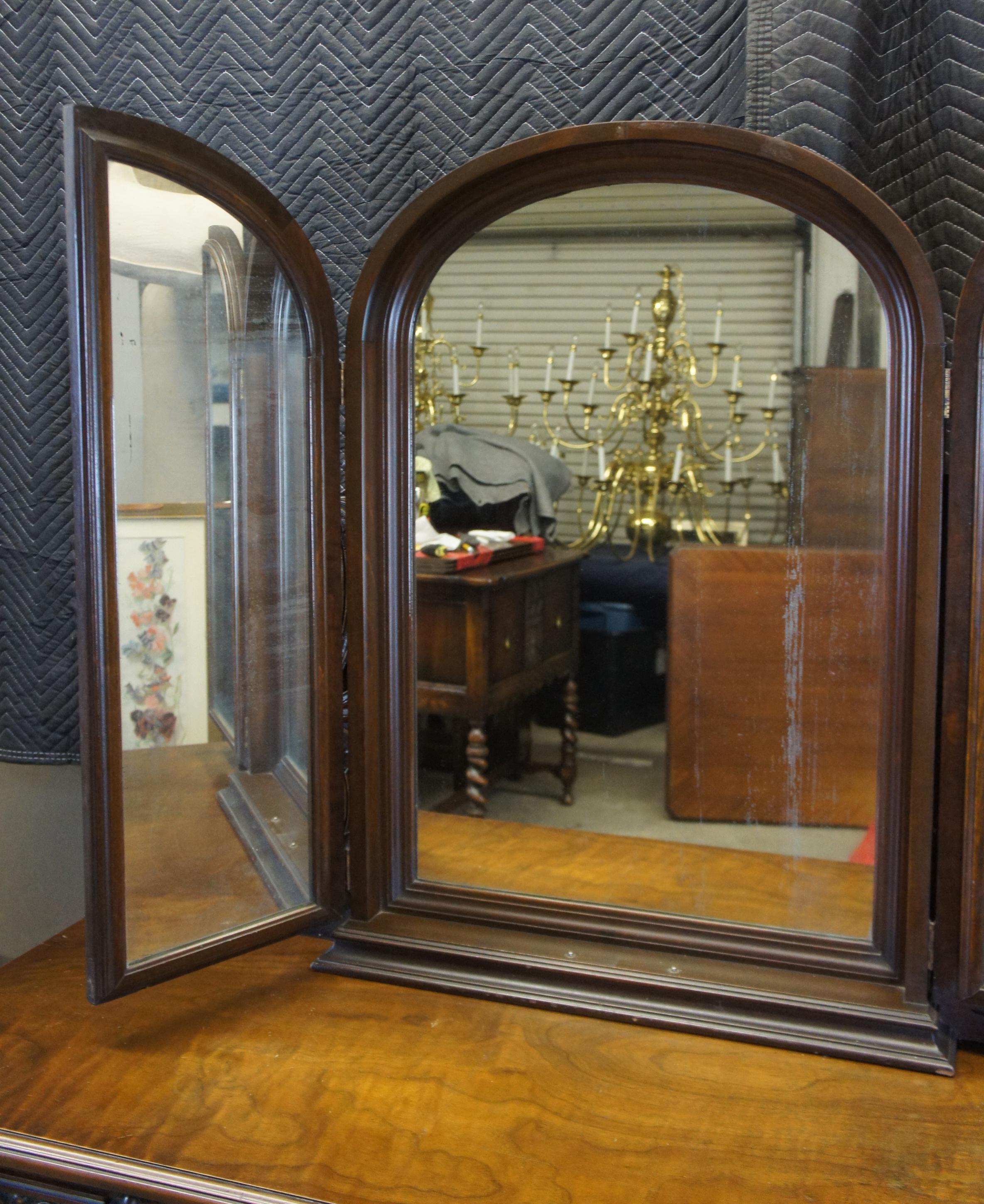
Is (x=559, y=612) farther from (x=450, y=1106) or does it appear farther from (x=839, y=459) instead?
(x=450, y=1106)

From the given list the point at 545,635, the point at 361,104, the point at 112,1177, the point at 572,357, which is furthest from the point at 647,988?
the point at 361,104

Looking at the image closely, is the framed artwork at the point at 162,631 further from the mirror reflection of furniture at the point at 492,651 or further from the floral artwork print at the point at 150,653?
the mirror reflection of furniture at the point at 492,651

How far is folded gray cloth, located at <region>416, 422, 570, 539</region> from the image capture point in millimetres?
935

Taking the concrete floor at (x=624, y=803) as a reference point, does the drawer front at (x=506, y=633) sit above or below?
above

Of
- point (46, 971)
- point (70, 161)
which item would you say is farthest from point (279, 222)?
point (46, 971)

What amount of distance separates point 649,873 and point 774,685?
0.20 meters

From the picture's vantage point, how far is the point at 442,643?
3.18 ft

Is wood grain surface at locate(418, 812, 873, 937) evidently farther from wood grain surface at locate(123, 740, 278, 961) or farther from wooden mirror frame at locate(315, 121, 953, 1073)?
wood grain surface at locate(123, 740, 278, 961)

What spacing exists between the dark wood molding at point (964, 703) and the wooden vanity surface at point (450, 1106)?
0.24 feet

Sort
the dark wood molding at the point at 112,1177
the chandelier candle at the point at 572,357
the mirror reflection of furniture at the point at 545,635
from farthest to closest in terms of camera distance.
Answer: the chandelier candle at the point at 572,357, the mirror reflection of furniture at the point at 545,635, the dark wood molding at the point at 112,1177

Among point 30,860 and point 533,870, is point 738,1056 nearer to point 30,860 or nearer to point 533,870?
point 533,870

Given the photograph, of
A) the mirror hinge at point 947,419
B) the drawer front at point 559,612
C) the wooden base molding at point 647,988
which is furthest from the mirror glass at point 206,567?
the mirror hinge at point 947,419

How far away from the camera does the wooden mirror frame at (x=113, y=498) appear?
752 millimetres

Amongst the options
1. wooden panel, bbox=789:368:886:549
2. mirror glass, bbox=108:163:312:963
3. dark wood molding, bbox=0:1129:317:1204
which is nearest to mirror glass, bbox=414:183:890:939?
wooden panel, bbox=789:368:886:549
